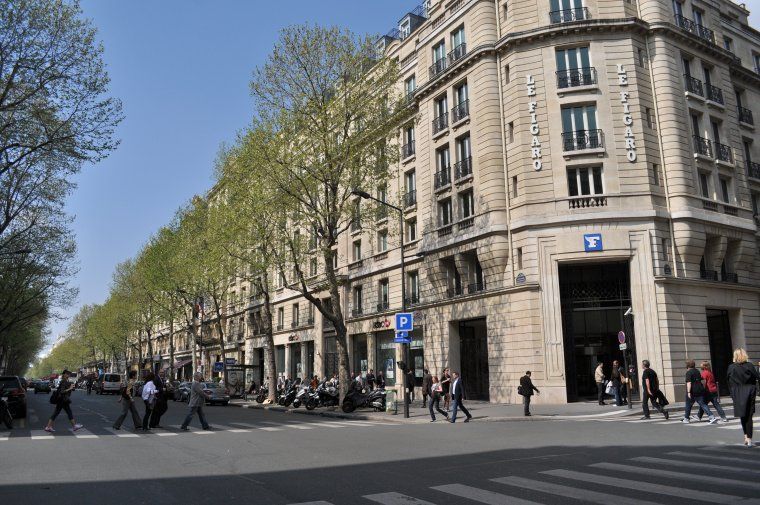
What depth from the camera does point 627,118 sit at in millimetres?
24859

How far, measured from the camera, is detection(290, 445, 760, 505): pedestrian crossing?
259 inches

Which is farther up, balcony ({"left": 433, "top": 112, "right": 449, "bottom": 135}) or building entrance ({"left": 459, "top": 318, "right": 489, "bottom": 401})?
balcony ({"left": 433, "top": 112, "right": 449, "bottom": 135})

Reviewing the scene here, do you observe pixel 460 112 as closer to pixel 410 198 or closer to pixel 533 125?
pixel 533 125

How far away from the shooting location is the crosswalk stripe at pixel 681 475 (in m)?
7.18

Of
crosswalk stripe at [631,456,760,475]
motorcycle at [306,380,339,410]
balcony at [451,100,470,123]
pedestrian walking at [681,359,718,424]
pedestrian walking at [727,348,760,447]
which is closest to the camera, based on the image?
crosswalk stripe at [631,456,760,475]

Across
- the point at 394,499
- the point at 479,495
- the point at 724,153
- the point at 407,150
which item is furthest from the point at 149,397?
the point at 724,153

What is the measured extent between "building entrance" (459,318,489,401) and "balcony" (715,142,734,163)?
14.0 m

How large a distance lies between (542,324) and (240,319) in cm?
3816

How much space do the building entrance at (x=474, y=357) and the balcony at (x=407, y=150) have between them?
404 inches

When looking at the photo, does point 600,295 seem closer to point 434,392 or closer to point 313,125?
point 434,392

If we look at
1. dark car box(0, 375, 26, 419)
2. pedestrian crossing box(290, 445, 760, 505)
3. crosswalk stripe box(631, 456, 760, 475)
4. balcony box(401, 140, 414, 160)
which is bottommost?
crosswalk stripe box(631, 456, 760, 475)

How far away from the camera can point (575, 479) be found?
779 centimetres

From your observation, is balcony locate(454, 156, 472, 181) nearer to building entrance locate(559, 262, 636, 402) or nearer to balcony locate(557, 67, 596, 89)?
balcony locate(557, 67, 596, 89)

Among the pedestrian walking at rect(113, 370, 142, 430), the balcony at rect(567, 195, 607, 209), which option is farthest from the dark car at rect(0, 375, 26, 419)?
the balcony at rect(567, 195, 607, 209)
